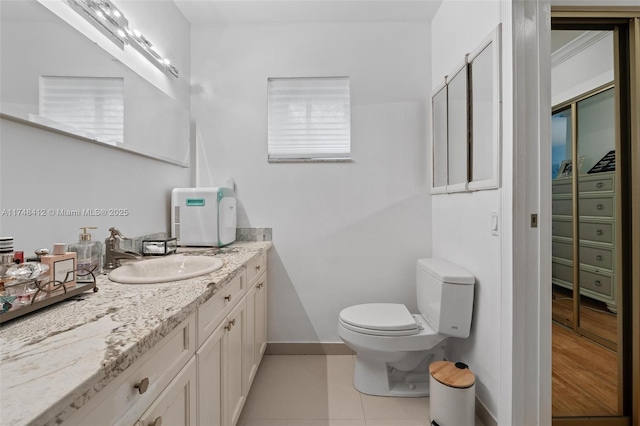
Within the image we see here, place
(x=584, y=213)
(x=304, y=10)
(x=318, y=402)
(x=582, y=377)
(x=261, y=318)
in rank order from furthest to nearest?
(x=584, y=213), (x=304, y=10), (x=261, y=318), (x=582, y=377), (x=318, y=402)

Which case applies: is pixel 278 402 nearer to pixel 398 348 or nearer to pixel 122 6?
pixel 398 348

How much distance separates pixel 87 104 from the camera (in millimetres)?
1255

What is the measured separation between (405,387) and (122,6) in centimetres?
267

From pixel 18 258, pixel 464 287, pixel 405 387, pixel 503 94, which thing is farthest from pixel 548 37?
pixel 18 258

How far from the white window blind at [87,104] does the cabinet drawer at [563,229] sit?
10.5ft

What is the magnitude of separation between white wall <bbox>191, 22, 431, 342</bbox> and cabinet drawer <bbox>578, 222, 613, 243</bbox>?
1.25 metres

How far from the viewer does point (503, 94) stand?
4.48ft

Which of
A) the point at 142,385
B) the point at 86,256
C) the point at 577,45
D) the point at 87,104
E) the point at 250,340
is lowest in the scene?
the point at 250,340

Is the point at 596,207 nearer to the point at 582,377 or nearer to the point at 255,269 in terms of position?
the point at 582,377

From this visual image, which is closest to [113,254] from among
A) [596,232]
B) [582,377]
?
[582,377]

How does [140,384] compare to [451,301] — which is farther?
[451,301]

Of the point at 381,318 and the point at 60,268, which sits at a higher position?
the point at 60,268

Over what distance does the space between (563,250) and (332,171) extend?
224cm

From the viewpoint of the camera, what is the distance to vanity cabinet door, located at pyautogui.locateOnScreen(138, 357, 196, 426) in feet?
2.37
